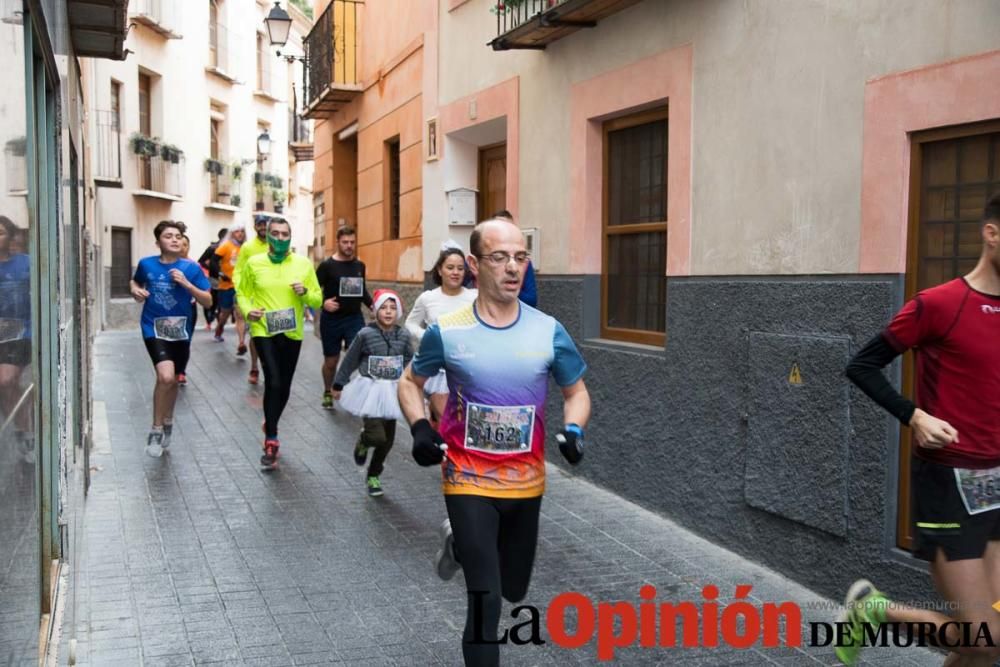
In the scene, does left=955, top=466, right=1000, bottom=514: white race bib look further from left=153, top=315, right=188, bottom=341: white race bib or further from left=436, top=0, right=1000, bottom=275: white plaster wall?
left=153, top=315, right=188, bottom=341: white race bib

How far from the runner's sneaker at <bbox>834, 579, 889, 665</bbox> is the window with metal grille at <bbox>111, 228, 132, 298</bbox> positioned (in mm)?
24327

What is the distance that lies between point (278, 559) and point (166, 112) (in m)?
24.5

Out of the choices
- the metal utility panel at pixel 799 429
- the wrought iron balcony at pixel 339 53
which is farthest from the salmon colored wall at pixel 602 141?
the wrought iron balcony at pixel 339 53

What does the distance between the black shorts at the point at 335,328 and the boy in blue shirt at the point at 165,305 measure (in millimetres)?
2899

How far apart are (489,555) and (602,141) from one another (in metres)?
5.45

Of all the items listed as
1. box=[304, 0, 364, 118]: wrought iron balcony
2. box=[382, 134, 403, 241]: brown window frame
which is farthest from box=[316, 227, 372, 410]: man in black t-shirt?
box=[304, 0, 364, 118]: wrought iron balcony

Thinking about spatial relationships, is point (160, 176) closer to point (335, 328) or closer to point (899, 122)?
point (335, 328)

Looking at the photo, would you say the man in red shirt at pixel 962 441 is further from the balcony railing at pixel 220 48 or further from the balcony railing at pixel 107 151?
the balcony railing at pixel 220 48

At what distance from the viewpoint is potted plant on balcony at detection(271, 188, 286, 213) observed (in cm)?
3665

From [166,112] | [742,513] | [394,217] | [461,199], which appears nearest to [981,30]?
[742,513]

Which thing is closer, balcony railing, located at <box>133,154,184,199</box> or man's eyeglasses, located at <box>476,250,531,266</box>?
man's eyeglasses, located at <box>476,250,531,266</box>

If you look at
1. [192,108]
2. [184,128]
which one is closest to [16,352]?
[184,128]

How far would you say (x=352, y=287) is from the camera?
12.2 meters

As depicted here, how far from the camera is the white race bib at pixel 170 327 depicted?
31.0ft
